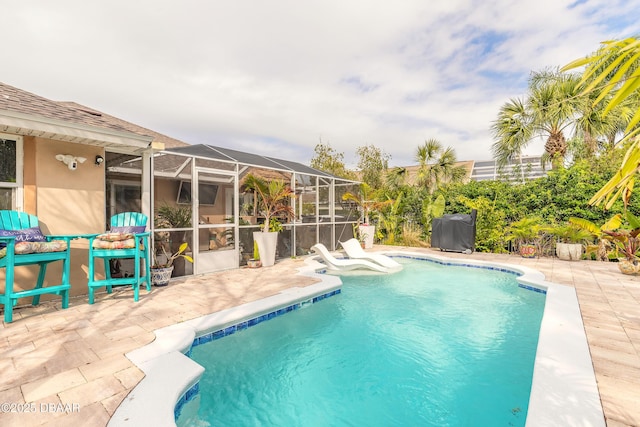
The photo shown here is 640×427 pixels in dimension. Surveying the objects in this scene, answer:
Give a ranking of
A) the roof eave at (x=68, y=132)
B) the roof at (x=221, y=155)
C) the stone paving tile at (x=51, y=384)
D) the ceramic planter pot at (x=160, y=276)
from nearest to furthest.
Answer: the stone paving tile at (x=51, y=384) < the roof eave at (x=68, y=132) < the ceramic planter pot at (x=160, y=276) < the roof at (x=221, y=155)

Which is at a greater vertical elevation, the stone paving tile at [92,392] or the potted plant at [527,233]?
the potted plant at [527,233]

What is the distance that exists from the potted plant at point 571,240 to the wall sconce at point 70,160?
11514mm

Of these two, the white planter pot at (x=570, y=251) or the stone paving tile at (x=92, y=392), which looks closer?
the stone paving tile at (x=92, y=392)

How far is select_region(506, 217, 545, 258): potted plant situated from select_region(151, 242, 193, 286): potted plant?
9.52 meters

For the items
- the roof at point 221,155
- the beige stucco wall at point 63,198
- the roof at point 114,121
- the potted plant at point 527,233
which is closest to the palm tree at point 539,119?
the potted plant at point 527,233

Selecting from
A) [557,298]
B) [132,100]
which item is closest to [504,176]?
[557,298]

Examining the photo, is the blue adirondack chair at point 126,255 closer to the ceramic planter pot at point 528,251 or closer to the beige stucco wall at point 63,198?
the beige stucco wall at point 63,198

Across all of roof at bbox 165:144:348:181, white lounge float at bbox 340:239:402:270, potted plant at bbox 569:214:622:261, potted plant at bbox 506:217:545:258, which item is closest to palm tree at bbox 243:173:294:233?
roof at bbox 165:144:348:181

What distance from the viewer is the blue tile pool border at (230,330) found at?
8.77ft

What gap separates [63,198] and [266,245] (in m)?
4.24

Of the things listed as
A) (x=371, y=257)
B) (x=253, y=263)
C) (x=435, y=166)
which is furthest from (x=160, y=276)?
(x=435, y=166)

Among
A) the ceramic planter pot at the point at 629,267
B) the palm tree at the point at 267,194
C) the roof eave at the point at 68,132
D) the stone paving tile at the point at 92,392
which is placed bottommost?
the stone paving tile at the point at 92,392

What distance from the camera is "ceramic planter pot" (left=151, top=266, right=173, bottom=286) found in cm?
585

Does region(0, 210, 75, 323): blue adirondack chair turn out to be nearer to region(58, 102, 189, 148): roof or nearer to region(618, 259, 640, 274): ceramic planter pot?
region(58, 102, 189, 148): roof
